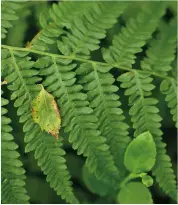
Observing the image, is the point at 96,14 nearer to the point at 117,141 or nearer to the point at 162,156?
the point at 117,141

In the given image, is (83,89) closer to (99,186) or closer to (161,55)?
(161,55)

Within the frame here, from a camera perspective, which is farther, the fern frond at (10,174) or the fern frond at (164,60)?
the fern frond at (164,60)

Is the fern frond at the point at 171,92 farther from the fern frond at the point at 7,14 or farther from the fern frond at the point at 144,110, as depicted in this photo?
the fern frond at the point at 7,14

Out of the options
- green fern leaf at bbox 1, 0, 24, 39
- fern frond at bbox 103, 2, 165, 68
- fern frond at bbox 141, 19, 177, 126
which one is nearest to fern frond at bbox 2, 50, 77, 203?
green fern leaf at bbox 1, 0, 24, 39

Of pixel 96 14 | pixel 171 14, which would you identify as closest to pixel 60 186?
pixel 96 14

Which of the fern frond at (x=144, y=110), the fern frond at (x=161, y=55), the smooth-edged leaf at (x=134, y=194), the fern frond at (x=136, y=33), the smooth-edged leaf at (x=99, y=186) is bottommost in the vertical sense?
the smooth-edged leaf at (x=99, y=186)

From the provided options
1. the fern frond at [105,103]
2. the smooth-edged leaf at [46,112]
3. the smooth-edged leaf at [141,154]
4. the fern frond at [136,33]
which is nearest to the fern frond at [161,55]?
the fern frond at [136,33]

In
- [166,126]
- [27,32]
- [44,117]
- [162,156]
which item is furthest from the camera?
[166,126]
